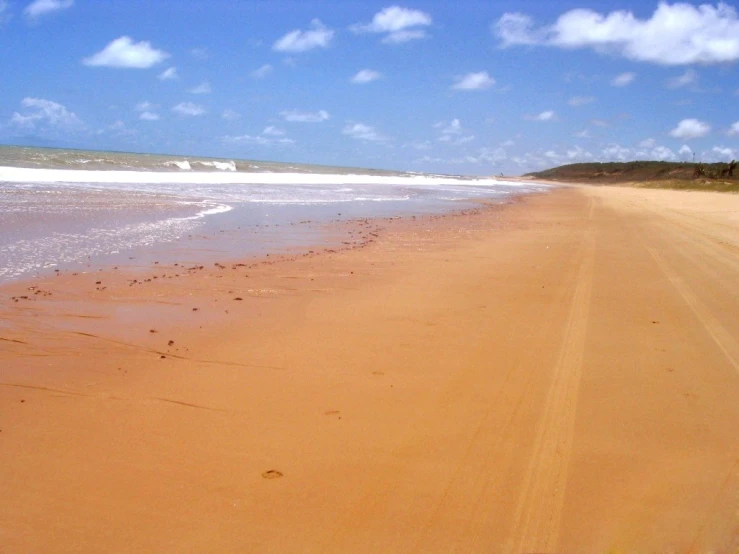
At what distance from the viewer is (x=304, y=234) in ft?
43.1

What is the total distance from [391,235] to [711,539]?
1116 centimetres

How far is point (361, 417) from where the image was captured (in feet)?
13.4

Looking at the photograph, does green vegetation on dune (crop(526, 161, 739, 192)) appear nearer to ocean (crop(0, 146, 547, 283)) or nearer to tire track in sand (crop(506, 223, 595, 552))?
ocean (crop(0, 146, 547, 283))

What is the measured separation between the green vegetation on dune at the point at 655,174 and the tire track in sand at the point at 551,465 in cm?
5157

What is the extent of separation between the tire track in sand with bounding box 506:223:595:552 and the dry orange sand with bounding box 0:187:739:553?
0.01 m

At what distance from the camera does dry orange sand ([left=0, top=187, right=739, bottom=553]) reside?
295 cm

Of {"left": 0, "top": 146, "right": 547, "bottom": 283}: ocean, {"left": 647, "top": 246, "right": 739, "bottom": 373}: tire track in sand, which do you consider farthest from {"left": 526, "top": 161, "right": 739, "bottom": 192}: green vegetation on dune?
{"left": 647, "top": 246, "right": 739, "bottom": 373}: tire track in sand

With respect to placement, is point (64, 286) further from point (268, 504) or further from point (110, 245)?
point (268, 504)

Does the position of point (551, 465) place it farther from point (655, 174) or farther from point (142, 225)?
point (655, 174)

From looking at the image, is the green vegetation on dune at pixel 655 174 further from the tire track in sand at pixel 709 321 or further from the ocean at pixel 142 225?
the tire track in sand at pixel 709 321

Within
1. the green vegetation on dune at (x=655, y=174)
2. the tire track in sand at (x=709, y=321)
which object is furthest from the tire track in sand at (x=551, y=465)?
the green vegetation on dune at (x=655, y=174)

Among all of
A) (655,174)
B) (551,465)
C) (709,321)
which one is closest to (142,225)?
(709,321)

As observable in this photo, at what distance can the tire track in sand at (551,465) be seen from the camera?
292 cm

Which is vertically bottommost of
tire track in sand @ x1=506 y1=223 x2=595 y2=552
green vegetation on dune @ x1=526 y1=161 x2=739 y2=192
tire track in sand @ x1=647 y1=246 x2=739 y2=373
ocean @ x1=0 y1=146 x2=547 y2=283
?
tire track in sand @ x1=506 y1=223 x2=595 y2=552
